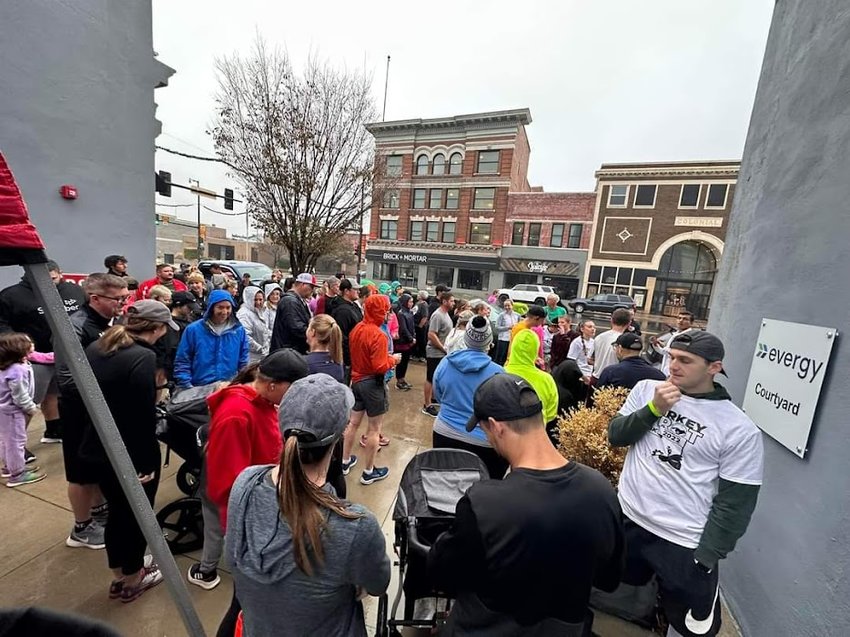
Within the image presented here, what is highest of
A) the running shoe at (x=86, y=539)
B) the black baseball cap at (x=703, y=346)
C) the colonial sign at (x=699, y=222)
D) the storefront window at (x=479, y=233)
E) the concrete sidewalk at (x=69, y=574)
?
the colonial sign at (x=699, y=222)

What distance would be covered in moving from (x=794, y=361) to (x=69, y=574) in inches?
193

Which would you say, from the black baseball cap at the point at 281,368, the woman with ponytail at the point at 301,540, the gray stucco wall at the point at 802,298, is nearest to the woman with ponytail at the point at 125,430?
the black baseball cap at the point at 281,368

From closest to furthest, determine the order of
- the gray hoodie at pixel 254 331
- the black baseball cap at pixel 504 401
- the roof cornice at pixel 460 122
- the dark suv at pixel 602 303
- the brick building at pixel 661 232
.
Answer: the black baseball cap at pixel 504 401 → the gray hoodie at pixel 254 331 → the dark suv at pixel 602 303 → the brick building at pixel 661 232 → the roof cornice at pixel 460 122

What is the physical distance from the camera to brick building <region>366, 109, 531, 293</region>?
2800 centimetres

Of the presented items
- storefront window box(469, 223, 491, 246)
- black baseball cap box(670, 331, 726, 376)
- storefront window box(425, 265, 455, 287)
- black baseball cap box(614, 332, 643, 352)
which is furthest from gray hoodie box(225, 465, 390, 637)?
storefront window box(425, 265, 455, 287)

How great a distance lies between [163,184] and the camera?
9008mm

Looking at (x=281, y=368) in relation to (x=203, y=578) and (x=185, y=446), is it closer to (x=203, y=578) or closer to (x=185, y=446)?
(x=185, y=446)

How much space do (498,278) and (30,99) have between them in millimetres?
26698

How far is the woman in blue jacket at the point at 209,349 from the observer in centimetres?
347

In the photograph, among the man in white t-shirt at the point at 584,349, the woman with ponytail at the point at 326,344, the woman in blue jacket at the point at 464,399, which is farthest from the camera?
the man in white t-shirt at the point at 584,349

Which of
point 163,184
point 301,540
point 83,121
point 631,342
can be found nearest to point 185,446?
point 301,540

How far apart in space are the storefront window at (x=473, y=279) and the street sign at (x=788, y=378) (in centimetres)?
2776

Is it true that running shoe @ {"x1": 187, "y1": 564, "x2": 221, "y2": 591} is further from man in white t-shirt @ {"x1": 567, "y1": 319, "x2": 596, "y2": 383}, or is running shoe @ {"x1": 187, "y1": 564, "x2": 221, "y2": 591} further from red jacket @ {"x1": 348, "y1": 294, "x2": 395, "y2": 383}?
man in white t-shirt @ {"x1": 567, "y1": 319, "x2": 596, "y2": 383}

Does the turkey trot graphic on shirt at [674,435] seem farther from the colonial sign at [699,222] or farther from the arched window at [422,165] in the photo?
the arched window at [422,165]
